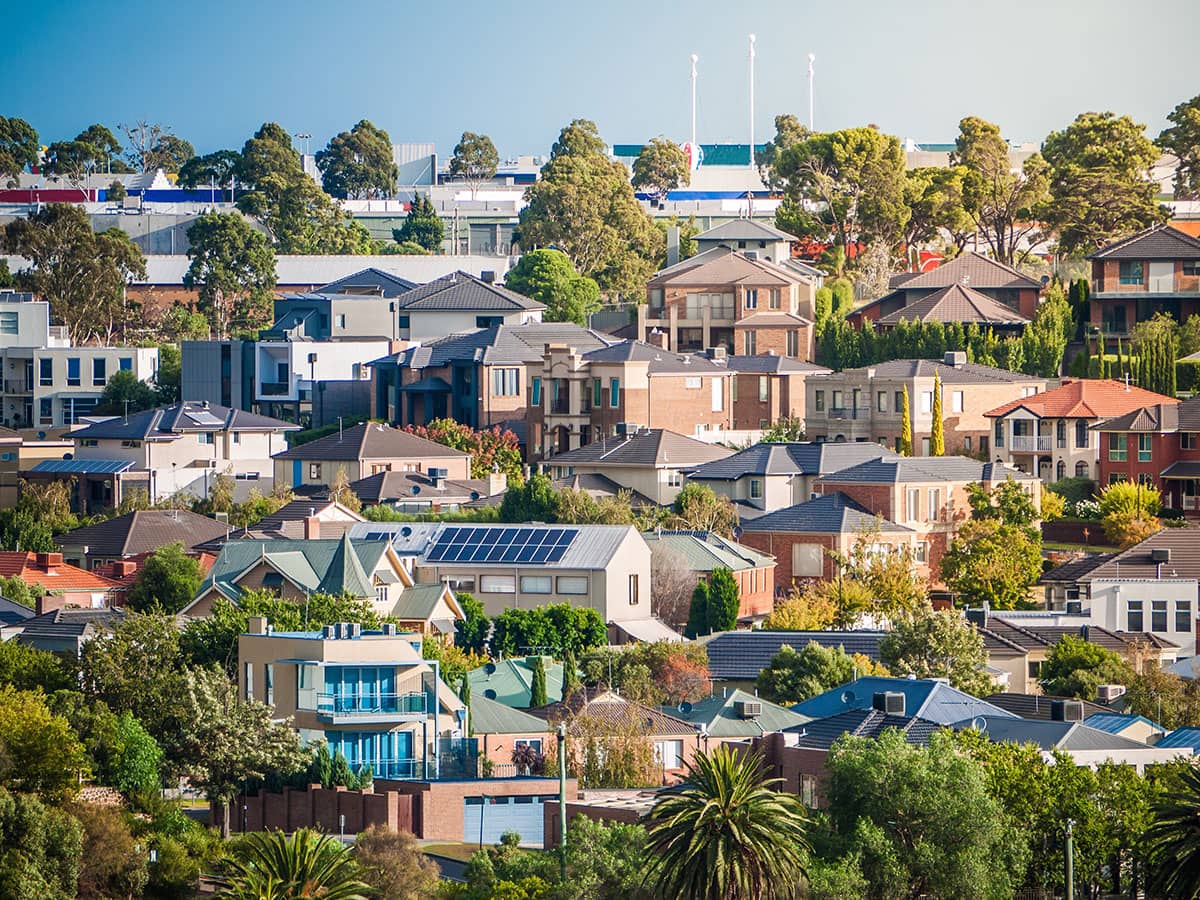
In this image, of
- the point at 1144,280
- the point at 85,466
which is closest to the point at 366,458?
the point at 85,466

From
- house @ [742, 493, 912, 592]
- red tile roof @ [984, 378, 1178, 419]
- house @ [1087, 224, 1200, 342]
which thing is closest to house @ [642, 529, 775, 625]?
house @ [742, 493, 912, 592]

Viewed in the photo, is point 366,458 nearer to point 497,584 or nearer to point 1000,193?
point 497,584

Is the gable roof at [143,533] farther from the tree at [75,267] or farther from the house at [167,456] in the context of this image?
the tree at [75,267]

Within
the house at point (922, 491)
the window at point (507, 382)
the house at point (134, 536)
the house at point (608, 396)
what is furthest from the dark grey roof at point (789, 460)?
the window at point (507, 382)

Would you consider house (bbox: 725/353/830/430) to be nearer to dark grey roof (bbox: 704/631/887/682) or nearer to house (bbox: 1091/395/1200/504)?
house (bbox: 1091/395/1200/504)

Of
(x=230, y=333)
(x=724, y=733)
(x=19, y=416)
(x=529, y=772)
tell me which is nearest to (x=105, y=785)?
(x=529, y=772)

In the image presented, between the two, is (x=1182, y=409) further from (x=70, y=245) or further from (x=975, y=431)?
(x=70, y=245)
